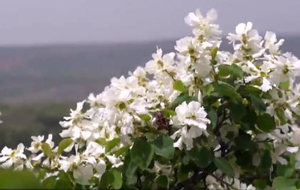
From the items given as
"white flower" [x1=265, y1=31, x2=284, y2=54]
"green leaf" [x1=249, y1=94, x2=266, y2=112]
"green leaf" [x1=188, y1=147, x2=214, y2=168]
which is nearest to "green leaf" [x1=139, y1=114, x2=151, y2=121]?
"green leaf" [x1=188, y1=147, x2=214, y2=168]

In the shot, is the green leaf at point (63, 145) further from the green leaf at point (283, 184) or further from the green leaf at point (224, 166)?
the green leaf at point (283, 184)

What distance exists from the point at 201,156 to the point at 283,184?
7.0 inches

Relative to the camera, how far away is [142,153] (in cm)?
111

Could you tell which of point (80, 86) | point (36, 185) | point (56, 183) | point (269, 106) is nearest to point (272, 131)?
point (269, 106)

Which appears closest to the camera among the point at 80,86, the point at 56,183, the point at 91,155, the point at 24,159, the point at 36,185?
the point at 36,185

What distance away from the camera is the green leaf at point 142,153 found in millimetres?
1108

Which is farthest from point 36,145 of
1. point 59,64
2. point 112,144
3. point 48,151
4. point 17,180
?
point 59,64

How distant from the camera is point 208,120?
1.08 metres

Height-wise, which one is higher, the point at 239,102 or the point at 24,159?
the point at 239,102

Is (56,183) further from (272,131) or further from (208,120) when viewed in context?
(272,131)

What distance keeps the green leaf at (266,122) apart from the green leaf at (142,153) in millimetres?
241

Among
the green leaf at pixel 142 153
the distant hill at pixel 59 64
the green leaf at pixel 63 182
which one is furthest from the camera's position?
the distant hill at pixel 59 64

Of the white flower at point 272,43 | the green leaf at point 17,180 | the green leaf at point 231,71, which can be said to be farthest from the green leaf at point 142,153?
the green leaf at point 17,180

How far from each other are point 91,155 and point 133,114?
0.11m
